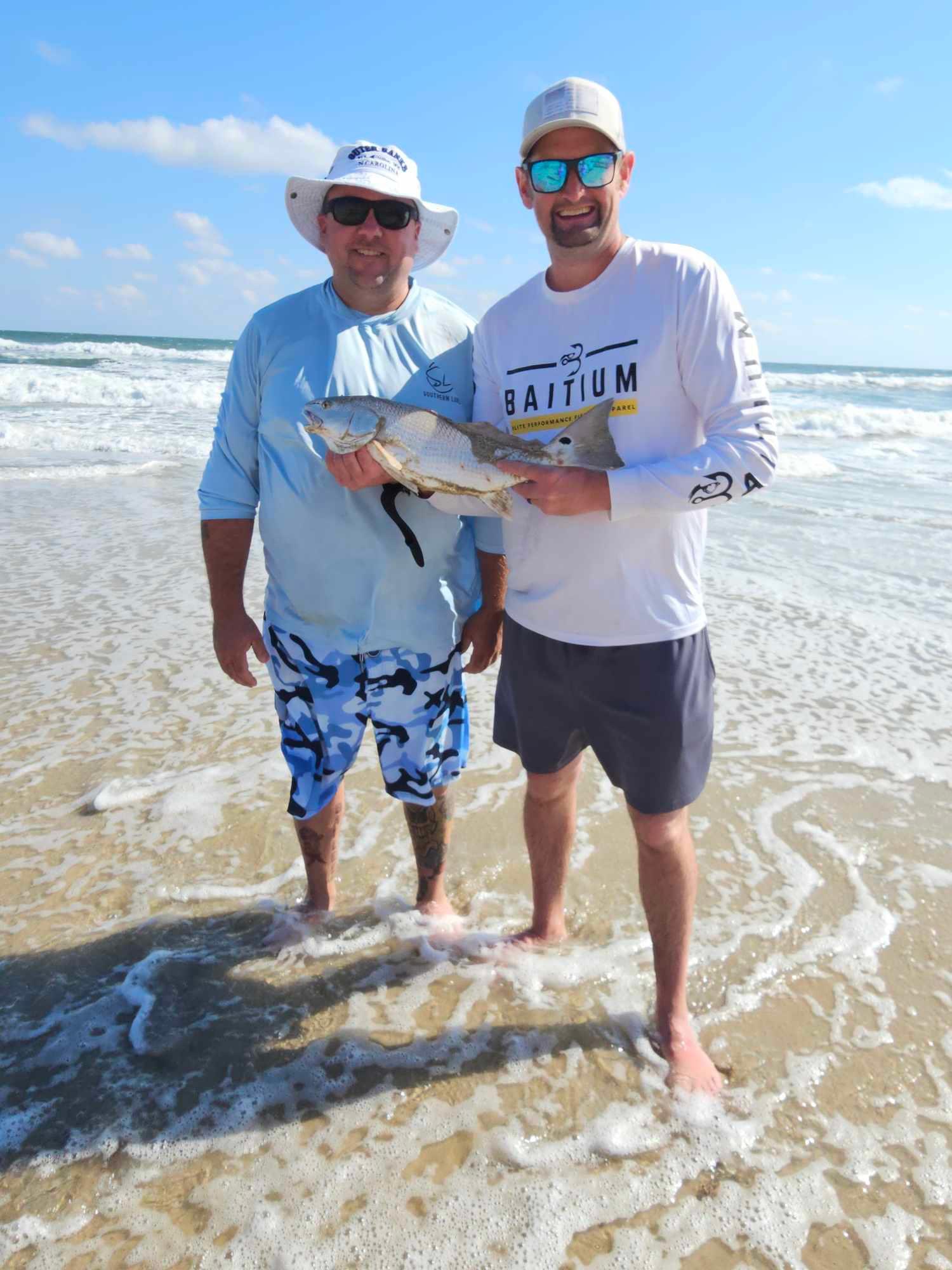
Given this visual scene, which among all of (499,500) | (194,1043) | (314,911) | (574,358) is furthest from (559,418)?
(194,1043)

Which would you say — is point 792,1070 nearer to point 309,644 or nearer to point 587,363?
point 309,644

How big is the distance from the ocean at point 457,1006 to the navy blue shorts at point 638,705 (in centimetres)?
96

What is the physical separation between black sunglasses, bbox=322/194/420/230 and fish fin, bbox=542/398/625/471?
3.46 ft

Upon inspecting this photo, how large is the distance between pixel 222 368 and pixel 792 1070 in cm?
3689

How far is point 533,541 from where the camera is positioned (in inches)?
103

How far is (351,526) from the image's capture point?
2.80 metres

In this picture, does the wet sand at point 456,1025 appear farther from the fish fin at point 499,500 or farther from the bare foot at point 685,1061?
the fish fin at point 499,500

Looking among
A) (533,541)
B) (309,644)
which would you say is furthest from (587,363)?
(309,644)

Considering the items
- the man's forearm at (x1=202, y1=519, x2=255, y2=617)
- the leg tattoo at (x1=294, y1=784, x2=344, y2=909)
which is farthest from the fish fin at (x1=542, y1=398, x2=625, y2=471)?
the leg tattoo at (x1=294, y1=784, x2=344, y2=909)

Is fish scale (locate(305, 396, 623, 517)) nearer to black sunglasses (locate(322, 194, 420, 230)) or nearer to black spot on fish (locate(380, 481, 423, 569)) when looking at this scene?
black spot on fish (locate(380, 481, 423, 569))

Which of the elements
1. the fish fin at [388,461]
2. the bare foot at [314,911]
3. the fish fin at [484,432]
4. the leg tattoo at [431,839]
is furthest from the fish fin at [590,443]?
the bare foot at [314,911]

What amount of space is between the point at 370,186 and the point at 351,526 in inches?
42.8

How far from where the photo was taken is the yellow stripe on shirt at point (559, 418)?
237 cm

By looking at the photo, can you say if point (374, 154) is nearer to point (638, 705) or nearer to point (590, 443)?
point (590, 443)
